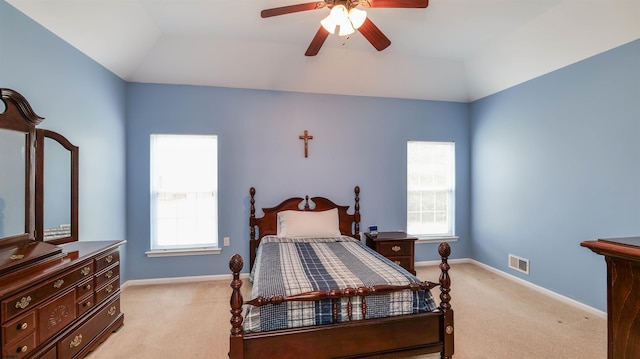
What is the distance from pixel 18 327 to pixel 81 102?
6.86 feet

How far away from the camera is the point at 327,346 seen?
1.74 metres

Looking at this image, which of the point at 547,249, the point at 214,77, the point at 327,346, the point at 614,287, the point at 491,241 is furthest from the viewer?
the point at 491,241

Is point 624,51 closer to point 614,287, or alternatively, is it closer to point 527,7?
point 527,7

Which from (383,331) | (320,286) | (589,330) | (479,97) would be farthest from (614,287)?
(479,97)

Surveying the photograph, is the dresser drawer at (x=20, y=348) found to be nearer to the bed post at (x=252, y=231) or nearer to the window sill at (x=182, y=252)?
the window sill at (x=182, y=252)

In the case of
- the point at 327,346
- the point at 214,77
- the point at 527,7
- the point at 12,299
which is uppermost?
the point at 527,7

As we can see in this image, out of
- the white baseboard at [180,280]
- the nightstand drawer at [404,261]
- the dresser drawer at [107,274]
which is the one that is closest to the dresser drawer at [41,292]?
the dresser drawer at [107,274]

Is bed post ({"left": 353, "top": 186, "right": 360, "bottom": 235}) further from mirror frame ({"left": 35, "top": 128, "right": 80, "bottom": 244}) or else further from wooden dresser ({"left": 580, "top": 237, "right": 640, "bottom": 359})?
mirror frame ({"left": 35, "top": 128, "right": 80, "bottom": 244})

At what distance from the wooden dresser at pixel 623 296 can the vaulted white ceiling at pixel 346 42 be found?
2488 mm

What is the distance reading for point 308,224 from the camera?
3.50 meters

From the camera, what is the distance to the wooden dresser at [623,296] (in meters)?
0.89

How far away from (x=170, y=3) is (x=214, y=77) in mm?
1046

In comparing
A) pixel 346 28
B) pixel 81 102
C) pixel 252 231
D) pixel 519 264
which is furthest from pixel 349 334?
pixel 81 102

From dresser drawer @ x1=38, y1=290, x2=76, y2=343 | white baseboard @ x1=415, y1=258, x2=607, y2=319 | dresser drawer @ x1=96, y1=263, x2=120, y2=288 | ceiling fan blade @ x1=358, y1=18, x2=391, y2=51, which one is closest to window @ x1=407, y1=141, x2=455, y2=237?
white baseboard @ x1=415, y1=258, x2=607, y2=319
